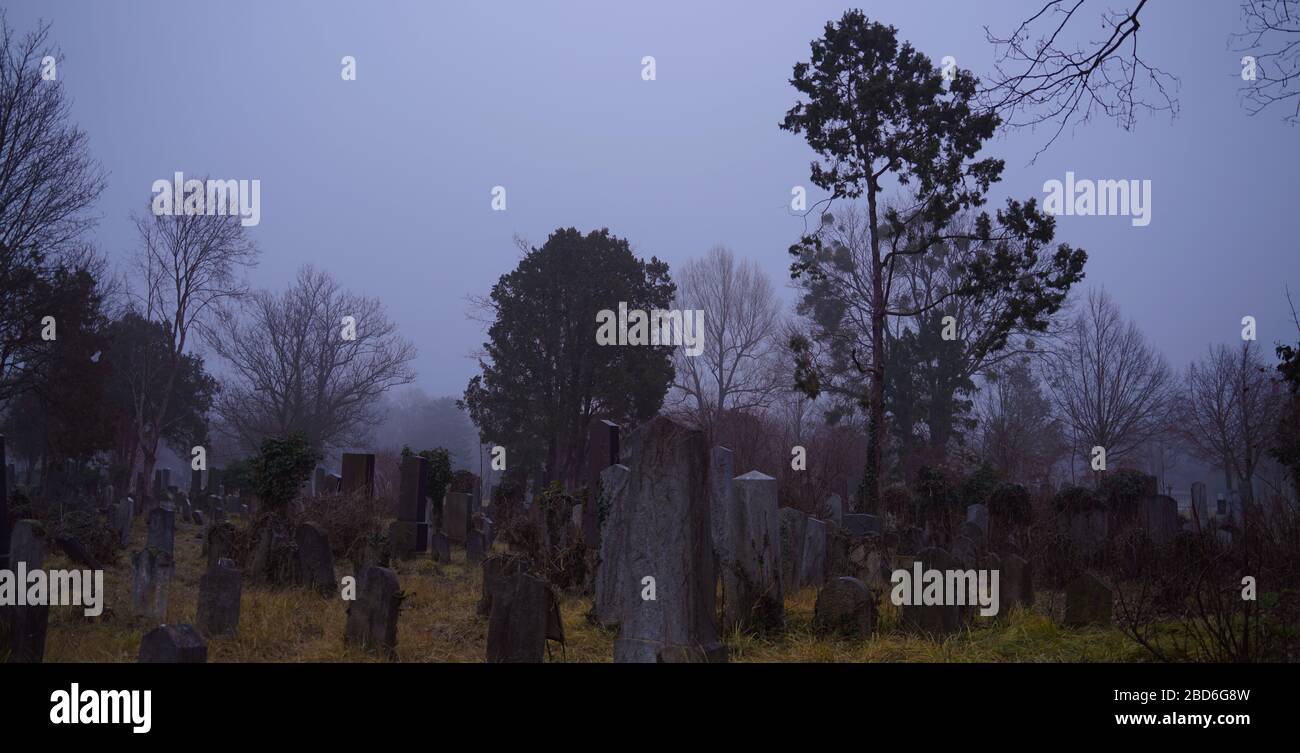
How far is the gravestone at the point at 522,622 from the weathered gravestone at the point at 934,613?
387 centimetres

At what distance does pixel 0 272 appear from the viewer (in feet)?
62.6

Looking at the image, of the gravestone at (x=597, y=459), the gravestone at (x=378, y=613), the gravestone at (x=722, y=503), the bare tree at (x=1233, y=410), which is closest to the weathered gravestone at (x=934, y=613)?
the gravestone at (x=722, y=503)

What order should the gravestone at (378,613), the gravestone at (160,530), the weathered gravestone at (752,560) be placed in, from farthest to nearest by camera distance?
the gravestone at (160,530)
the weathered gravestone at (752,560)
the gravestone at (378,613)

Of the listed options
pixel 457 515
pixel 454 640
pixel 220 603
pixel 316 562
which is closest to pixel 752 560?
pixel 454 640

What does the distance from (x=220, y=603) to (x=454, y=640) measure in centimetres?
220

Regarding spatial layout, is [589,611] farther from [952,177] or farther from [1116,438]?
[1116,438]

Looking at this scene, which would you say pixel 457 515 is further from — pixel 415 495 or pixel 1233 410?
pixel 1233 410

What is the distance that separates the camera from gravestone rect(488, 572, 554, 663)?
248 inches

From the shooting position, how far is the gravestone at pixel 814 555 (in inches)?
461

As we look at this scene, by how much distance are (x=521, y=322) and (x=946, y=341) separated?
57.8ft

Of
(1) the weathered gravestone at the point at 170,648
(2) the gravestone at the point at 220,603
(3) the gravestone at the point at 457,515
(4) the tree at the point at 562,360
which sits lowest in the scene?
(3) the gravestone at the point at 457,515

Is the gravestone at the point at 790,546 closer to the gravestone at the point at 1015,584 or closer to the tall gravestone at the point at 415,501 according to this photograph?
the gravestone at the point at 1015,584

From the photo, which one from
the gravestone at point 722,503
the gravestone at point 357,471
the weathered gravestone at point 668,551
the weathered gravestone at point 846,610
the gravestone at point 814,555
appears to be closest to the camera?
the weathered gravestone at point 668,551
